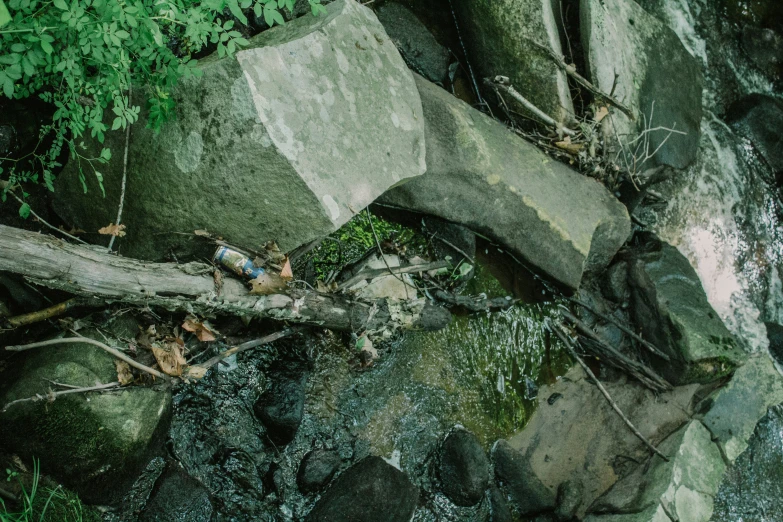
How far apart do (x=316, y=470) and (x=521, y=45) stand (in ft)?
10.9

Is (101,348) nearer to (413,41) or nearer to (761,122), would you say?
(413,41)

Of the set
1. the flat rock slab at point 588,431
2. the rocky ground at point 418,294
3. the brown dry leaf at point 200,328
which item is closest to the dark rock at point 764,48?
the rocky ground at point 418,294

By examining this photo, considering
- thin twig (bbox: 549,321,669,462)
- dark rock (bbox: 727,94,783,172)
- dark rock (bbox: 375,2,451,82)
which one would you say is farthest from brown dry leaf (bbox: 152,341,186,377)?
dark rock (bbox: 727,94,783,172)

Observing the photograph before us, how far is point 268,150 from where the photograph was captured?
289 centimetres

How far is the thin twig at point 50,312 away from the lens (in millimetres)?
3057

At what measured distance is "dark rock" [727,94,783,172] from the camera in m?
5.92

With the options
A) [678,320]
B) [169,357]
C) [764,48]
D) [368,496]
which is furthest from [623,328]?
[764,48]

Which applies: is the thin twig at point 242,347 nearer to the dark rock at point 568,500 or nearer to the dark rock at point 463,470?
the dark rock at point 463,470

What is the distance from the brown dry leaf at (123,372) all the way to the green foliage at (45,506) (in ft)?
1.80

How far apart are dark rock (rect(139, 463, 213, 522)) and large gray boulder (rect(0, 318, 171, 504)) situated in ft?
0.59

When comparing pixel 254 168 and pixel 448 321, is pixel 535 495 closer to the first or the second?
pixel 448 321

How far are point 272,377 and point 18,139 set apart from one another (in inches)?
80.5

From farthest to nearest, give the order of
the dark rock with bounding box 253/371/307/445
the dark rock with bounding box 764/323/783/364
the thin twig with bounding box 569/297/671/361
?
the dark rock with bounding box 764/323/783/364
the thin twig with bounding box 569/297/671/361
the dark rock with bounding box 253/371/307/445

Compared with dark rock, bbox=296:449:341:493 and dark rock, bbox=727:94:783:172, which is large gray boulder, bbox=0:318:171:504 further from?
dark rock, bbox=727:94:783:172
